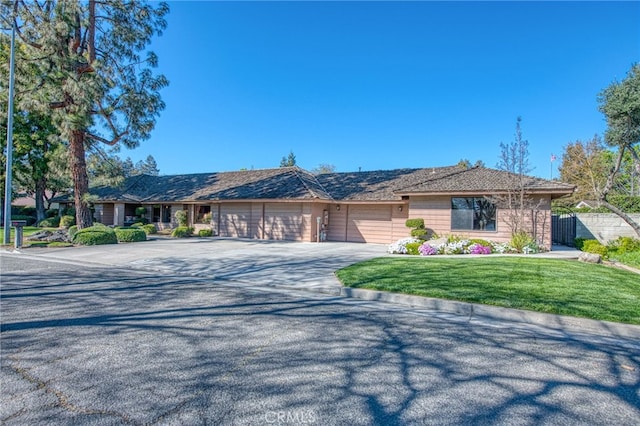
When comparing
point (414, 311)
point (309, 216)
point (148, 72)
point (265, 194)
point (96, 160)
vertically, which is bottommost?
point (414, 311)

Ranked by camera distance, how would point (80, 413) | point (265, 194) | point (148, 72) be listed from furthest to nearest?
point (265, 194), point (148, 72), point (80, 413)

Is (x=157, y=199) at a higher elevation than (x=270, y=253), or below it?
higher

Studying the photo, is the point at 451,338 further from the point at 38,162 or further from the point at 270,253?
the point at 38,162

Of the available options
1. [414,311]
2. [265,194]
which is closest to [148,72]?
[265,194]

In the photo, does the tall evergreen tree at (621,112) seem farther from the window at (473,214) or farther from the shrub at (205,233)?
the shrub at (205,233)

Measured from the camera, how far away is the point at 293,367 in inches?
131

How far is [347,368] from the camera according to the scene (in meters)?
3.34

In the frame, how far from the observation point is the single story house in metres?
15.1

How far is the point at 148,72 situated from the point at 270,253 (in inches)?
479

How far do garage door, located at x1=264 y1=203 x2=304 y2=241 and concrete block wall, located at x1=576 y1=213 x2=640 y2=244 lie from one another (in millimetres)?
14408

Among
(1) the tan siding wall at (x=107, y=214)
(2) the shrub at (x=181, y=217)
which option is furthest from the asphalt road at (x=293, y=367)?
(1) the tan siding wall at (x=107, y=214)

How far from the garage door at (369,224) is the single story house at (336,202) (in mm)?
56

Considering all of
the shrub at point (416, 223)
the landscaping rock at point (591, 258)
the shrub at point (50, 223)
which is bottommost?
the landscaping rock at point (591, 258)

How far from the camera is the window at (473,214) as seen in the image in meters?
15.2
